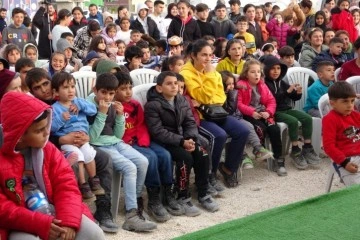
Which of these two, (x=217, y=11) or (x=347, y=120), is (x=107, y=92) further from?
(x=217, y=11)

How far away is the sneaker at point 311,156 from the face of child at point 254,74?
0.91 m

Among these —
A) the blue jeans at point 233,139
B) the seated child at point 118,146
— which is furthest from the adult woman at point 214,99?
the seated child at point 118,146

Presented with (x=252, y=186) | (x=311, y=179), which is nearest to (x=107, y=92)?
(x=252, y=186)

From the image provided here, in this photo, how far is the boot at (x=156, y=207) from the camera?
4523 mm

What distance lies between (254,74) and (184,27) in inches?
137

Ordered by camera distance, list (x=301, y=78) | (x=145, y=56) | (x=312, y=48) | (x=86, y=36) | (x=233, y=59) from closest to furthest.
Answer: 1. (x=233, y=59)
2. (x=301, y=78)
3. (x=145, y=56)
4. (x=312, y=48)
5. (x=86, y=36)

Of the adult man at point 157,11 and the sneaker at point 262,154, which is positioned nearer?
the sneaker at point 262,154

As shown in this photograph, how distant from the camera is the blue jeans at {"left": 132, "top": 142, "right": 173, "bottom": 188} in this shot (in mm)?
4602

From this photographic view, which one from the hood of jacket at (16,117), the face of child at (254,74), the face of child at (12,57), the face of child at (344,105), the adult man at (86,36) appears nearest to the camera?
the hood of jacket at (16,117)

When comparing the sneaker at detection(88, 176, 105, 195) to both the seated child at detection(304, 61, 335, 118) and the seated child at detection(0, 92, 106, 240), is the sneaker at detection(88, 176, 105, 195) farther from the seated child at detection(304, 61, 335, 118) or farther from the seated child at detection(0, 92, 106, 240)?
the seated child at detection(304, 61, 335, 118)

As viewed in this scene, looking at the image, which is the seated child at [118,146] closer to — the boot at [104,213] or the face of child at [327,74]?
the boot at [104,213]

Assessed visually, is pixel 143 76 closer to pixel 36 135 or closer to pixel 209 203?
pixel 209 203

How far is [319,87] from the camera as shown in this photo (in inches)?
245

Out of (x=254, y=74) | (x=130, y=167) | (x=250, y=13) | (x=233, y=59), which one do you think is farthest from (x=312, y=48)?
(x=130, y=167)
